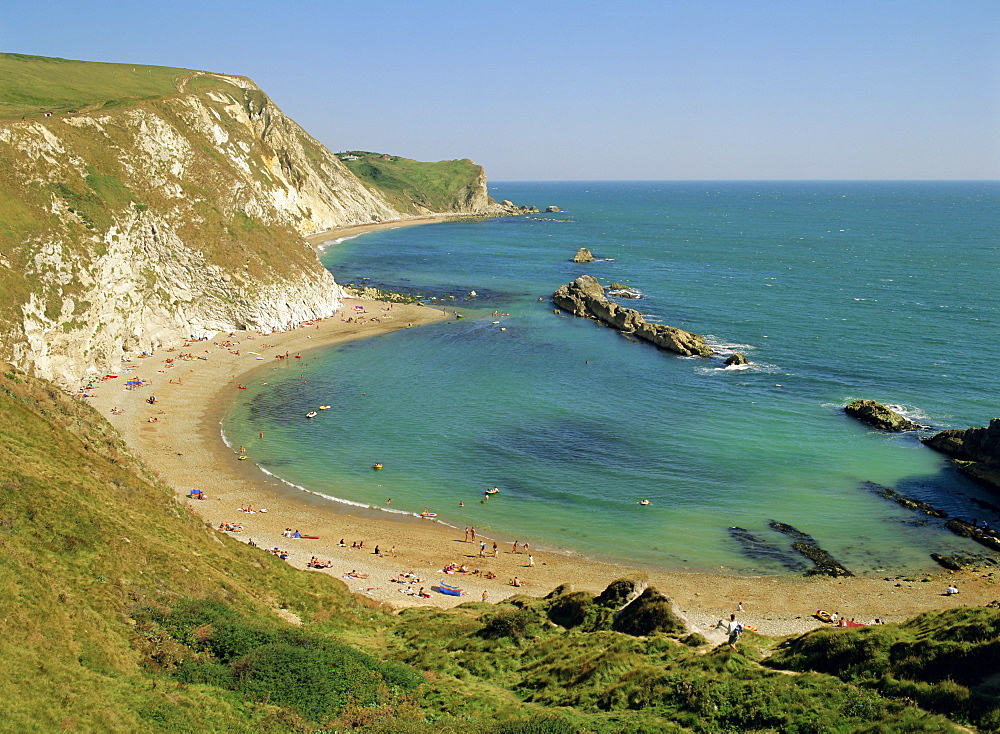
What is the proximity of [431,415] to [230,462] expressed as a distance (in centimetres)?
1776

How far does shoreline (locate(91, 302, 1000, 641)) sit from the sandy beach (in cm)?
7

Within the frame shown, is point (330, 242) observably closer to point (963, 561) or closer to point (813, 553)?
point (813, 553)

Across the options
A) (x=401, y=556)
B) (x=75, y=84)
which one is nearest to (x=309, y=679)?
(x=401, y=556)

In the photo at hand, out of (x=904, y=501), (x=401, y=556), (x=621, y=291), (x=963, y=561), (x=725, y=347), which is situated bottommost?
(x=401, y=556)

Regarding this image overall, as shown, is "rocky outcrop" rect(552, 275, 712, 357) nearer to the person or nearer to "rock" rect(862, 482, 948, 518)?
"rock" rect(862, 482, 948, 518)

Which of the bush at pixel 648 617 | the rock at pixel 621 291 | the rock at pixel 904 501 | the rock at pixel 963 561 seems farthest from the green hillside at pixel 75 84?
the rock at pixel 963 561

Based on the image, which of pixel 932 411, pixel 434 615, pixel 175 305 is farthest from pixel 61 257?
pixel 932 411

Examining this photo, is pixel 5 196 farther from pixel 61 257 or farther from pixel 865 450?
pixel 865 450

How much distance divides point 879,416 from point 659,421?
1883 centimetres

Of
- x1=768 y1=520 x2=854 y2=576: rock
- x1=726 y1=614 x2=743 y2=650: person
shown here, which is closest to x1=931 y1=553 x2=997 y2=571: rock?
x1=768 y1=520 x2=854 y2=576: rock

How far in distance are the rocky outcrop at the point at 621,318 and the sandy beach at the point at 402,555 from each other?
4636 cm

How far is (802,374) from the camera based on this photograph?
74250 millimetres

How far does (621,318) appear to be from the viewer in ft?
317

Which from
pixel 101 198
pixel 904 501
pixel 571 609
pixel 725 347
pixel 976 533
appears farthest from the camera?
pixel 725 347
